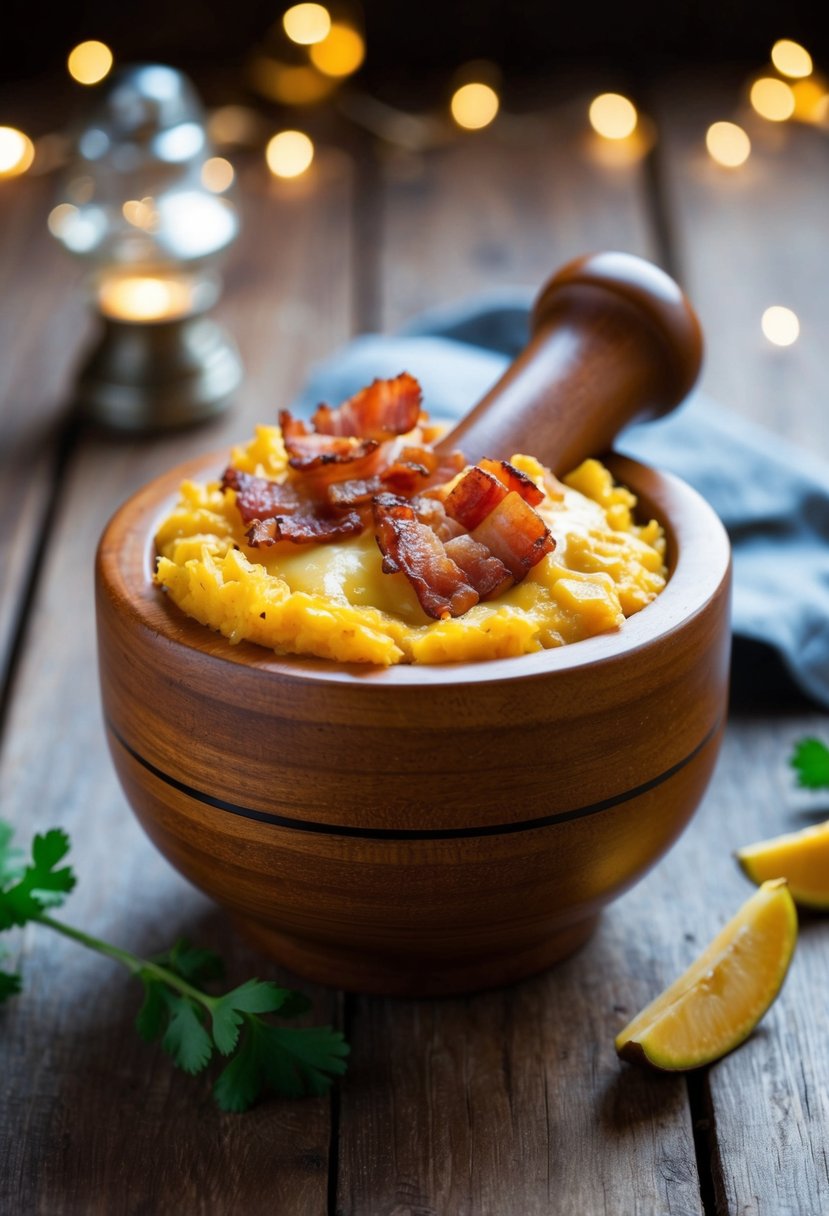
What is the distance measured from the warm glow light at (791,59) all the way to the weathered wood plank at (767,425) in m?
0.13

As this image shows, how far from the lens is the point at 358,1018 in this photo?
152 centimetres

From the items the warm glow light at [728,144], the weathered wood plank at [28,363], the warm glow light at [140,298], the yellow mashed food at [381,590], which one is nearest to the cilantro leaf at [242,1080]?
the yellow mashed food at [381,590]

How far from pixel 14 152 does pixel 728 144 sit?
70.2 inches

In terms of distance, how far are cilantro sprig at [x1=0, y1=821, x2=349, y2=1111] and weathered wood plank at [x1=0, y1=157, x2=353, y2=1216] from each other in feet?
0.10

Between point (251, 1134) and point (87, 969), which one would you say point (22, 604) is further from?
point (251, 1134)

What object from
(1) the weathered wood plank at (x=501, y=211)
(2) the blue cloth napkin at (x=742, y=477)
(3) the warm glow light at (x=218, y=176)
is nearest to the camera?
(2) the blue cloth napkin at (x=742, y=477)

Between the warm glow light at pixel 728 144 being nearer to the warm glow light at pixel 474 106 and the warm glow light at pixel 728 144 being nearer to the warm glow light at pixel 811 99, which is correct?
the warm glow light at pixel 811 99

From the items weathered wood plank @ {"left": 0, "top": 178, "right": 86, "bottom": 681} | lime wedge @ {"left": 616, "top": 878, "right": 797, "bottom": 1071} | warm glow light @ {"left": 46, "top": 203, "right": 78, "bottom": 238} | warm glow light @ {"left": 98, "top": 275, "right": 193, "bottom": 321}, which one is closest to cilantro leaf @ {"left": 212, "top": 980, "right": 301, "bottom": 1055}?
lime wedge @ {"left": 616, "top": 878, "right": 797, "bottom": 1071}

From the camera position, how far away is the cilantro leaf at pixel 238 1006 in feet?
4.60

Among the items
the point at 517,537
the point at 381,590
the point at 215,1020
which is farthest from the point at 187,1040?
the point at 517,537

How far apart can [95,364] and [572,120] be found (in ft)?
5.57

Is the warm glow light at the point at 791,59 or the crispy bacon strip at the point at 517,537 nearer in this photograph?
the crispy bacon strip at the point at 517,537

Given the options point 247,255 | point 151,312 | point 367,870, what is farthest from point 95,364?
point 367,870

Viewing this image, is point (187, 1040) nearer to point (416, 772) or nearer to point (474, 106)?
point (416, 772)
